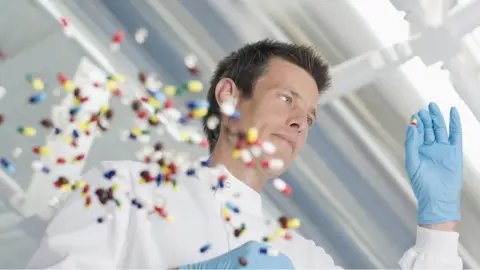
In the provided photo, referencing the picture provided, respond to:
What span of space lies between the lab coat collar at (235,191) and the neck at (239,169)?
0.02 meters

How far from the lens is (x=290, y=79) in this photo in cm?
154

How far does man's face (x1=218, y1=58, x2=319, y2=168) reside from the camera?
1.46 m

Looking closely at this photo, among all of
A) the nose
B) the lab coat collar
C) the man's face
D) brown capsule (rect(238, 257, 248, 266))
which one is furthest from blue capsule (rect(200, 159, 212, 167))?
brown capsule (rect(238, 257, 248, 266))

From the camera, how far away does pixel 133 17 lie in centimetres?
178

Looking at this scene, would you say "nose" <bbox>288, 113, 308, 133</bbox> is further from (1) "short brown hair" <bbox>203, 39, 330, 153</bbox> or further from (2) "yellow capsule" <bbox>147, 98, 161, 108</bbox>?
(2) "yellow capsule" <bbox>147, 98, 161, 108</bbox>

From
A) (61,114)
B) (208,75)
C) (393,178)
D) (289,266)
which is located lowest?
(289,266)

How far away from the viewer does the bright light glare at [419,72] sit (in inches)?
63.3

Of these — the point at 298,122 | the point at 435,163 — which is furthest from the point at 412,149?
the point at 298,122

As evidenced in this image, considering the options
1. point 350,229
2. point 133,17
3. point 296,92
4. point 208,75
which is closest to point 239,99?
point 296,92

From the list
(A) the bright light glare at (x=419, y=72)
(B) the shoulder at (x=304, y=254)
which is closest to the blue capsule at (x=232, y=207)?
(B) the shoulder at (x=304, y=254)

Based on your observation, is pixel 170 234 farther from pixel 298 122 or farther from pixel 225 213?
pixel 298 122

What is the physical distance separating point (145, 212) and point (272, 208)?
77 centimetres

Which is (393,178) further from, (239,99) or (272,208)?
(239,99)

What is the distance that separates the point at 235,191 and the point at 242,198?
0.03m
